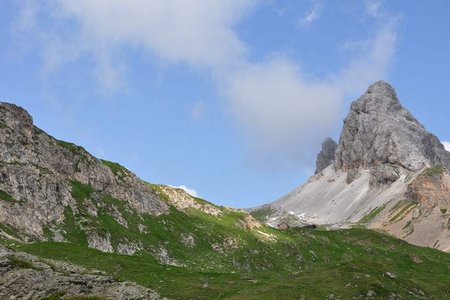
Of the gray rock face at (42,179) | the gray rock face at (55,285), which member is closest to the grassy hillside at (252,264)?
the gray rock face at (42,179)

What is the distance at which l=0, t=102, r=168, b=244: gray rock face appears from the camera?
114 meters

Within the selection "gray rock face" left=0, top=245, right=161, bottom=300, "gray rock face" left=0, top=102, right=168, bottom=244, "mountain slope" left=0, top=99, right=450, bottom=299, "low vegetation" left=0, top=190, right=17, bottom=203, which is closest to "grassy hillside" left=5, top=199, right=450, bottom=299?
"mountain slope" left=0, top=99, right=450, bottom=299

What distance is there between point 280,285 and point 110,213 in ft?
201

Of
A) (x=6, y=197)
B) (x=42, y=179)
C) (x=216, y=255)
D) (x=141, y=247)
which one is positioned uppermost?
(x=42, y=179)

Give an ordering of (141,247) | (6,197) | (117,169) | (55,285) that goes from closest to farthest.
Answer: (55,285) < (6,197) < (141,247) < (117,169)

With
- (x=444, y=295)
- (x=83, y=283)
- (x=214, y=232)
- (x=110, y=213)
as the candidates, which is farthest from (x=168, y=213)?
(x=83, y=283)

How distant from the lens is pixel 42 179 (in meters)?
128

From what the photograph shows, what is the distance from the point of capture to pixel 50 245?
99438 mm

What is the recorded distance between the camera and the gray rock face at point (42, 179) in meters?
114

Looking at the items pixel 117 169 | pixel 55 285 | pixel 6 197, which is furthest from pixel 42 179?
pixel 55 285

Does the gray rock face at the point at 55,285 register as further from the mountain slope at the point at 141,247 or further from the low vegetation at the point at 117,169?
the low vegetation at the point at 117,169

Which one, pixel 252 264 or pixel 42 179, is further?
pixel 252 264

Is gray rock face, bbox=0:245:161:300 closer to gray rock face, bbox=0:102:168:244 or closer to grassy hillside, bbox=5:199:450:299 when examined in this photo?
grassy hillside, bbox=5:199:450:299

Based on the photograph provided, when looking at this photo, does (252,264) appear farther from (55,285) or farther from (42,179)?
(55,285)
